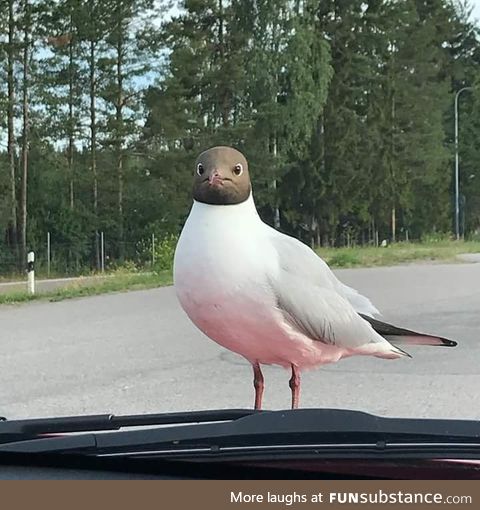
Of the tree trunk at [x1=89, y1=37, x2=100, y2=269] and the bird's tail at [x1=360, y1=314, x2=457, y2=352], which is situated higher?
the tree trunk at [x1=89, y1=37, x2=100, y2=269]

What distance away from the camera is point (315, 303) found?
5.68ft

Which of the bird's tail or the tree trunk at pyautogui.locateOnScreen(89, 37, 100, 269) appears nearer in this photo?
the bird's tail

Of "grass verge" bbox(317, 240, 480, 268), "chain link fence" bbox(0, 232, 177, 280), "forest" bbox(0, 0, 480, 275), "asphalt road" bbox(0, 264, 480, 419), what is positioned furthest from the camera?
"asphalt road" bbox(0, 264, 480, 419)

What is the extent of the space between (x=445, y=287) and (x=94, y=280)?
323 cm

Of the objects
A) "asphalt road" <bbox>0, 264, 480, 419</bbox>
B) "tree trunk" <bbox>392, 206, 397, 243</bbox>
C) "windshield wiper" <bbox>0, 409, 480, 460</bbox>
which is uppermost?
"tree trunk" <bbox>392, 206, 397, 243</bbox>

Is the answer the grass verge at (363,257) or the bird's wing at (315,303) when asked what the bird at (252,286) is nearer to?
the bird's wing at (315,303)

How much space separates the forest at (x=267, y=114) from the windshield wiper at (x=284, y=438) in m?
0.42

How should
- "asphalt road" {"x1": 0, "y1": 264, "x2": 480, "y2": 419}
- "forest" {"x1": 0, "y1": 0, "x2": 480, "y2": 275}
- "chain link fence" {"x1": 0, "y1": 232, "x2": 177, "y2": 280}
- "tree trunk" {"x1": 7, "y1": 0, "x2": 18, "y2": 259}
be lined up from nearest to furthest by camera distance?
"chain link fence" {"x1": 0, "y1": 232, "x2": 177, "y2": 280}, "forest" {"x1": 0, "y1": 0, "x2": 480, "y2": 275}, "asphalt road" {"x1": 0, "y1": 264, "x2": 480, "y2": 419}, "tree trunk" {"x1": 7, "y1": 0, "x2": 18, "y2": 259}

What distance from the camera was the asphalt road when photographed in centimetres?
397

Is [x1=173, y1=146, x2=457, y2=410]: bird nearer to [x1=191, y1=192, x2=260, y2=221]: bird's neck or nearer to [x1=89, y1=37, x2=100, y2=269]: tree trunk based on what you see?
[x1=191, y1=192, x2=260, y2=221]: bird's neck

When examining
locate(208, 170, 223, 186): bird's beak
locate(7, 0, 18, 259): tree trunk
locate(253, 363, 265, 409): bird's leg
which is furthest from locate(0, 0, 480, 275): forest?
locate(7, 0, 18, 259): tree trunk

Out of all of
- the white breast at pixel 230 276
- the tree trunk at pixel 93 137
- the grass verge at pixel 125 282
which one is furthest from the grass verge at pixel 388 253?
Result: the tree trunk at pixel 93 137

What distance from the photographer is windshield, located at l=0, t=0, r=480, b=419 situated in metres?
1.66

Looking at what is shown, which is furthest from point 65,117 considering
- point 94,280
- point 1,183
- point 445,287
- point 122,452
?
point 1,183
